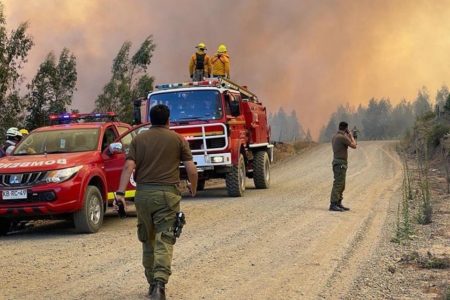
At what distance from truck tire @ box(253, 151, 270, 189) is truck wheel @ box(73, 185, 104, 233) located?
699 cm

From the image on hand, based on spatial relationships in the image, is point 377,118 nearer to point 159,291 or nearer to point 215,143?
point 215,143

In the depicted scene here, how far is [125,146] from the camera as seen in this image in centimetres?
1039

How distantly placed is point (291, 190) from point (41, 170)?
26.8ft

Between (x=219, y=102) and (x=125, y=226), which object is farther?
(x=219, y=102)

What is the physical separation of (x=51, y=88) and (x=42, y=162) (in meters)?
14.2

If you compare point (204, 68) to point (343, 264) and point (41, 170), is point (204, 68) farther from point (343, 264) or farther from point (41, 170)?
point (343, 264)

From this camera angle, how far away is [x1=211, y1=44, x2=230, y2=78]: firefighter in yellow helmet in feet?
52.9

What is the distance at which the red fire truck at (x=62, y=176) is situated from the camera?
8.30m

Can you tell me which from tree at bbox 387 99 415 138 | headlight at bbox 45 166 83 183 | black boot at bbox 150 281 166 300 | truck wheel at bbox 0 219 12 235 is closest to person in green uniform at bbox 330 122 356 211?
headlight at bbox 45 166 83 183

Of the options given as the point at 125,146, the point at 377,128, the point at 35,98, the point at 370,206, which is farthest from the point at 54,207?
the point at 377,128

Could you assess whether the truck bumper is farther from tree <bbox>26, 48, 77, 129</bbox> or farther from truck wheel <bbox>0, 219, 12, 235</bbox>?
tree <bbox>26, 48, 77, 129</bbox>

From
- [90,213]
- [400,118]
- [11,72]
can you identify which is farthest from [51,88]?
[400,118]

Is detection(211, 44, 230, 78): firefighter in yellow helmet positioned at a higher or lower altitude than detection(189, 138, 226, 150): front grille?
higher

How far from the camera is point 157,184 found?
16.8 ft
